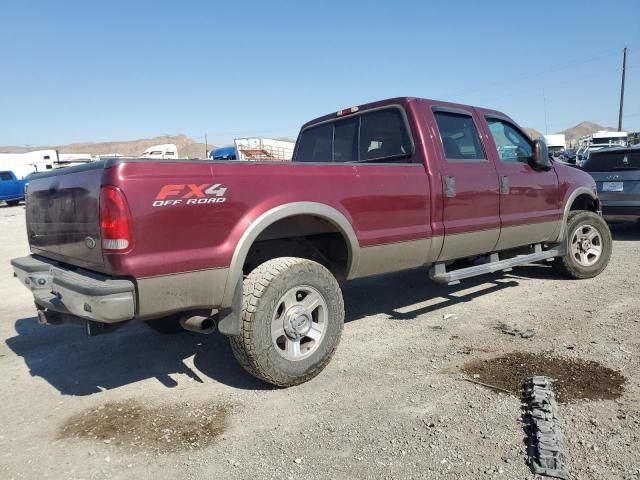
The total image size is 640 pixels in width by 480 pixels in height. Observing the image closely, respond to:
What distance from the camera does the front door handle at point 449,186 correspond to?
4.31m

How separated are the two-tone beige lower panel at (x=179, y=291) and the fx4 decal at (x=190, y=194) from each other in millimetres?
415

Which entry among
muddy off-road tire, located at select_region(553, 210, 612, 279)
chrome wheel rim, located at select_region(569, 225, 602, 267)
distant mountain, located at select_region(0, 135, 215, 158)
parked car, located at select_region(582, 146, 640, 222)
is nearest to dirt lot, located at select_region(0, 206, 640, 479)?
muddy off-road tire, located at select_region(553, 210, 612, 279)

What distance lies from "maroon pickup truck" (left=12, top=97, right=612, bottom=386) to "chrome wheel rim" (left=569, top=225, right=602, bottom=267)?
0.90 metres

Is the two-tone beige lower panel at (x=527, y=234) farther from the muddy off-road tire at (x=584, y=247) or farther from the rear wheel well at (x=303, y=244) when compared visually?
the rear wheel well at (x=303, y=244)

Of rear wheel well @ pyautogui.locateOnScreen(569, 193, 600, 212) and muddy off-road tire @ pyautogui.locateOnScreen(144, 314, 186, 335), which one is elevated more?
rear wheel well @ pyautogui.locateOnScreen(569, 193, 600, 212)

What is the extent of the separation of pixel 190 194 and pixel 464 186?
2658 millimetres

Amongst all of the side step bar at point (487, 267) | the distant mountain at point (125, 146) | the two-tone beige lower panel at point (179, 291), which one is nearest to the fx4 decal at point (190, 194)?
the two-tone beige lower panel at point (179, 291)

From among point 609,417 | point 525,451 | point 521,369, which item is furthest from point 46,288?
point 609,417

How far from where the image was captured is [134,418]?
3076 mm

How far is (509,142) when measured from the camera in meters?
5.33

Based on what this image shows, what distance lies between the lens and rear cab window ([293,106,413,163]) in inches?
176

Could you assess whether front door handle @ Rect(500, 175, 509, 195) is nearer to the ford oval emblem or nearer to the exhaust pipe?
the exhaust pipe

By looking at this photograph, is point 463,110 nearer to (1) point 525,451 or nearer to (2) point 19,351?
(1) point 525,451

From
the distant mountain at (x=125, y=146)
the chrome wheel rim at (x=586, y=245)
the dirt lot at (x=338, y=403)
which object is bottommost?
the dirt lot at (x=338, y=403)
